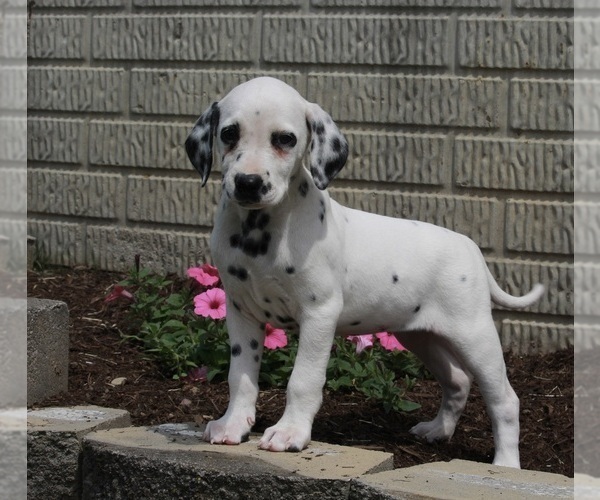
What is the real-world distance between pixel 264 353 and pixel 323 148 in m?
1.82

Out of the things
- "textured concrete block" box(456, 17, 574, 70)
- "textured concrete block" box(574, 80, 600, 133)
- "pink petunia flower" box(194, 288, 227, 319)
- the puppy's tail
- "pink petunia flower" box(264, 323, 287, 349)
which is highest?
"textured concrete block" box(456, 17, 574, 70)

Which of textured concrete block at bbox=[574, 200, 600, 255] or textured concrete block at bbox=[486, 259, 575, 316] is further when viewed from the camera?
textured concrete block at bbox=[486, 259, 575, 316]

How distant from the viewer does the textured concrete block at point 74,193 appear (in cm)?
778

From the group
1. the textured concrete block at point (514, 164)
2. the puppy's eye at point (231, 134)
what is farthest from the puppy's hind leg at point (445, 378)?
the textured concrete block at point (514, 164)

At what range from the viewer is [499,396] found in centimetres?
481

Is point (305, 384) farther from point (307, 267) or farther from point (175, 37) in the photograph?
point (175, 37)

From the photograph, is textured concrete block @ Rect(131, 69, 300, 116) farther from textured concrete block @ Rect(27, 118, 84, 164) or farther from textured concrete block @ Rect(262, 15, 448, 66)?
textured concrete block @ Rect(27, 118, 84, 164)

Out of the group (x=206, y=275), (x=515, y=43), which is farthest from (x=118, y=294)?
(x=515, y=43)

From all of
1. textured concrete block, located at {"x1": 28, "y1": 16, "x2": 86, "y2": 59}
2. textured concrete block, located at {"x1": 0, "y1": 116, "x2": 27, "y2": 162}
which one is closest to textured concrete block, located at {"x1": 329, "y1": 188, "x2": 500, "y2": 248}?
textured concrete block, located at {"x1": 28, "y1": 16, "x2": 86, "y2": 59}

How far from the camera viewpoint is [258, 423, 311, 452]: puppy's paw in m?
4.28

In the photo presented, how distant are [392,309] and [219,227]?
773 millimetres

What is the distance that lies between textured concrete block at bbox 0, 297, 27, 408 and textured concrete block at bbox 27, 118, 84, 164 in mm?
2787

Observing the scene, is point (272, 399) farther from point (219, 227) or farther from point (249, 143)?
point (249, 143)

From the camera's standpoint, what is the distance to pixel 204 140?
4441mm
